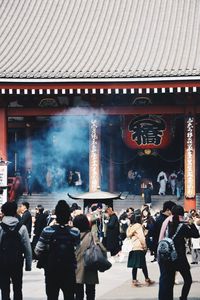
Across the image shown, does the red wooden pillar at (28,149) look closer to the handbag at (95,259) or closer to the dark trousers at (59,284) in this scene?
the handbag at (95,259)

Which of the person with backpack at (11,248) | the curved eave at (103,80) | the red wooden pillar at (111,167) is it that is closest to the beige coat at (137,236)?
the person with backpack at (11,248)

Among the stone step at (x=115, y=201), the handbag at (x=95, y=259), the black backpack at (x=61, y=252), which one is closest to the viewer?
the black backpack at (x=61, y=252)

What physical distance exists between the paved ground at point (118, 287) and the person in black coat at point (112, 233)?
1.23m

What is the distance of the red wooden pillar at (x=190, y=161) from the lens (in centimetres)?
2978

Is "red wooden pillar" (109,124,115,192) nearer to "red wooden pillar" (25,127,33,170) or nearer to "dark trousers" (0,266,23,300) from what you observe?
"red wooden pillar" (25,127,33,170)

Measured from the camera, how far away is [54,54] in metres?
31.9

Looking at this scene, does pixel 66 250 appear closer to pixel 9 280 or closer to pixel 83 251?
pixel 83 251

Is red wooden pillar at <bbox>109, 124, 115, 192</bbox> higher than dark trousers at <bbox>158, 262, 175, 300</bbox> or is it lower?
higher

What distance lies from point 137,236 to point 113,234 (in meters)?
4.17

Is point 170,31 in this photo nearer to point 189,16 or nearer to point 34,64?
point 189,16

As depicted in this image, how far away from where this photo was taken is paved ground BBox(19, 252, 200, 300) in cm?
1585

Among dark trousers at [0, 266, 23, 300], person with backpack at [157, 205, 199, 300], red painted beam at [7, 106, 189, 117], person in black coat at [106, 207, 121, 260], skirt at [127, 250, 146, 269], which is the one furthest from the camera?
red painted beam at [7, 106, 189, 117]

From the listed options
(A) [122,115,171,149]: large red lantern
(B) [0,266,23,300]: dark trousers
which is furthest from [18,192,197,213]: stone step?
(B) [0,266,23,300]: dark trousers

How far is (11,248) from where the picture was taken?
1289 cm
